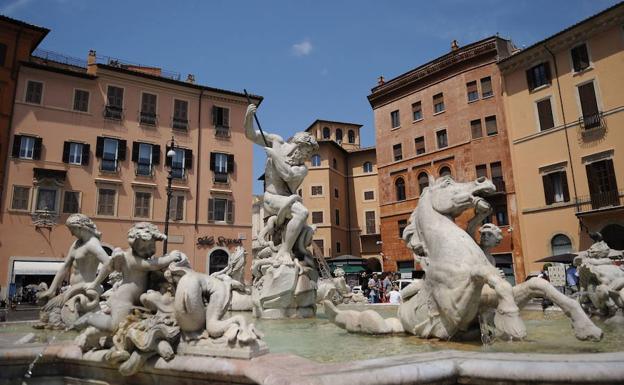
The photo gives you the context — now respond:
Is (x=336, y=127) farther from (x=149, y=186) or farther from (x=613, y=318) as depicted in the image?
(x=613, y=318)

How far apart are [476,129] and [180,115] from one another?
22534 mm

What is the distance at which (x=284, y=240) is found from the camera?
6.97 m

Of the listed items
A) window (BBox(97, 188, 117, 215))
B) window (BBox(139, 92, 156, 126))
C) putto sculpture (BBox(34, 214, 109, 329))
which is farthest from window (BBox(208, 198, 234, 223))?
putto sculpture (BBox(34, 214, 109, 329))

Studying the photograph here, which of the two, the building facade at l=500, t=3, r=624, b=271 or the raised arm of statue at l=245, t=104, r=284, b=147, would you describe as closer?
the raised arm of statue at l=245, t=104, r=284, b=147

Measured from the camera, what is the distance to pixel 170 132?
116ft

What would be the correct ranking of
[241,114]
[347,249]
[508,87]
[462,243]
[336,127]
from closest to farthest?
1. [462,243]
2. [508,87]
3. [241,114]
4. [347,249]
5. [336,127]

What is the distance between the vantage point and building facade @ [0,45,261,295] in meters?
29.1

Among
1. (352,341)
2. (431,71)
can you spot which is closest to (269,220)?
(352,341)

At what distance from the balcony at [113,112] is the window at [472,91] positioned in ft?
84.2

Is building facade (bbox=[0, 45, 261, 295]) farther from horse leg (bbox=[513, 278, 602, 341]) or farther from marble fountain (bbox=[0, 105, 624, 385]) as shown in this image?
horse leg (bbox=[513, 278, 602, 341])

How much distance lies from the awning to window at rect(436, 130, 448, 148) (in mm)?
27629

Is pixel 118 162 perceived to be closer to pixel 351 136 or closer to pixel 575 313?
pixel 575 313

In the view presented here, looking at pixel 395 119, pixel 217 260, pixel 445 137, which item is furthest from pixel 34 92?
pixel 445 137

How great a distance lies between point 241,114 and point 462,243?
3590cm
